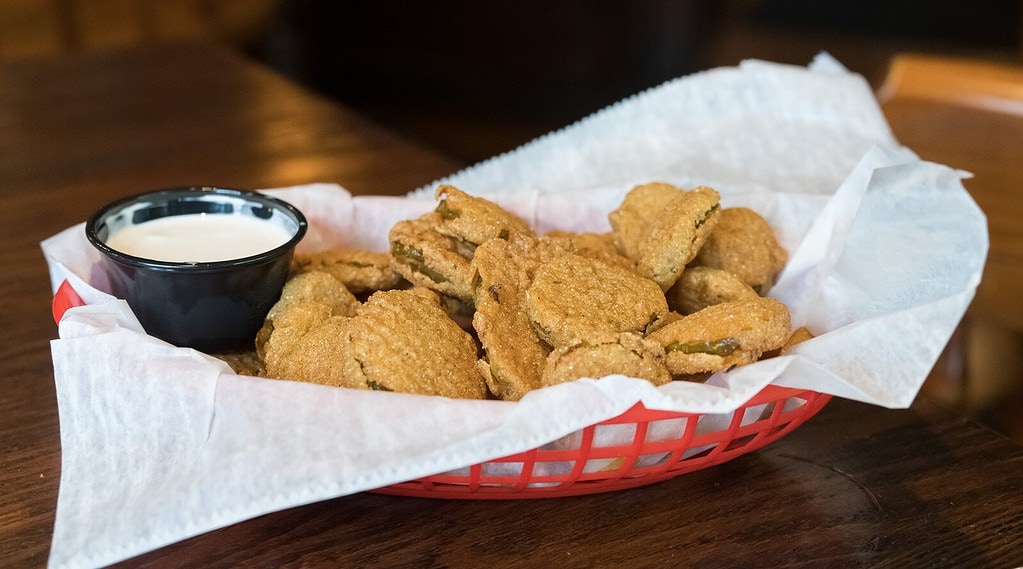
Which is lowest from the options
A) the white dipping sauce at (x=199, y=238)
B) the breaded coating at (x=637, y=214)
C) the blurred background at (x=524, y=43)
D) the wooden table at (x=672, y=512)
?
the blurred background at (x=524, y=43)

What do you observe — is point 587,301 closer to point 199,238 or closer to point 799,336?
point 799,336

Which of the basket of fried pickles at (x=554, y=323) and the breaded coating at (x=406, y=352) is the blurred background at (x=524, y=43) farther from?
the breaded coating at (x=406, y=352)

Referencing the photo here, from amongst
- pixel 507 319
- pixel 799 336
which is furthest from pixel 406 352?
pixel 799 336

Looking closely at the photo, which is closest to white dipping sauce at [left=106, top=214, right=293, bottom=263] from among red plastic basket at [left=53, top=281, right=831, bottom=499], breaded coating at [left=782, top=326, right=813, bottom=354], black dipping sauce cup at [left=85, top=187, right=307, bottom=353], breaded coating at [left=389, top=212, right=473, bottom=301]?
black dipping sauce cup at [left=85, top=187, right=307, bottom=353]

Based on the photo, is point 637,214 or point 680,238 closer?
point 680,238

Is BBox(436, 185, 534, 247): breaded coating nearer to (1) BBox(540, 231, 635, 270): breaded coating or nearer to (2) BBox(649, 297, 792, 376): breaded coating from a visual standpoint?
(1) BBox(540, 231, 635, 270): breaded coating

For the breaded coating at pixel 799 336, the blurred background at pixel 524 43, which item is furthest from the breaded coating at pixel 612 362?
the blurred background at pixel 524 43
